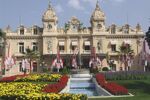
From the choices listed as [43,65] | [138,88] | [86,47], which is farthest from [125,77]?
[86,47]

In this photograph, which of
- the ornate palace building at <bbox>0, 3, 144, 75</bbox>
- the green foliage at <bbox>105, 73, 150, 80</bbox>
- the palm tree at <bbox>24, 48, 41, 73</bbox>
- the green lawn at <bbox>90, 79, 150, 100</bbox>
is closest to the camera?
the green lawn at <bbox>90, 79, 150, 100</bbox>

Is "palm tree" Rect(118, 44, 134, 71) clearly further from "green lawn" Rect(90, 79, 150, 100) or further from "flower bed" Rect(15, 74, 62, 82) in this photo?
"green lawn" Rect(90, 79, 150, 100)

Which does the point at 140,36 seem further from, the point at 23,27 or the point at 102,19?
the point at 23,27

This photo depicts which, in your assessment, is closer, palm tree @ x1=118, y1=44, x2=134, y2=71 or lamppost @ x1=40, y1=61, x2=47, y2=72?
palm tree @ x1=118, y1=44, x2=134, y2=71

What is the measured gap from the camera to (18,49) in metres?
84.7

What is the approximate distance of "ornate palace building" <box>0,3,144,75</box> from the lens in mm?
83250

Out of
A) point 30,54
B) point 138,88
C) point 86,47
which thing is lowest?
point 138,88

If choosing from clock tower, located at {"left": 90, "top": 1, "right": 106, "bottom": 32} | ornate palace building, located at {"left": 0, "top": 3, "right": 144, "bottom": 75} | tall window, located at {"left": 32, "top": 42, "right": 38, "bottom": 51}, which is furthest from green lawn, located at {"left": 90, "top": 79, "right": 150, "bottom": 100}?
tall window, located at {"left": 32, "top": 42, "right": 38, "bottom": 51}

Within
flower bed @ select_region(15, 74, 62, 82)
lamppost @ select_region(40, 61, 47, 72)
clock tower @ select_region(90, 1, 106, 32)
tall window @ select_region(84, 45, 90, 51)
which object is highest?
clock tower @ select_region(90, 1, 106, 32)

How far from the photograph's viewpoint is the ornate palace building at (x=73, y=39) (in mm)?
83250

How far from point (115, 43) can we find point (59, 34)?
11.2 metres

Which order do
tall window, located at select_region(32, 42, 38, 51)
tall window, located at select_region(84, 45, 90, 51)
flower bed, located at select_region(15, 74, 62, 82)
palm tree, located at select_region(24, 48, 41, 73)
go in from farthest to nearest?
tall window, located at select_region(32, 42, 38, 51) < tall window, located at select_region(84, 45, 90, 51) < palm tree, located at select_region(24, 48, 41, 73) < flower bed, located at select_region(15, 74, 62, 82)

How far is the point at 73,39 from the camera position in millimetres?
84250

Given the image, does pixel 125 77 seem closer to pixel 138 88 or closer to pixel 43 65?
pixel 138 88
